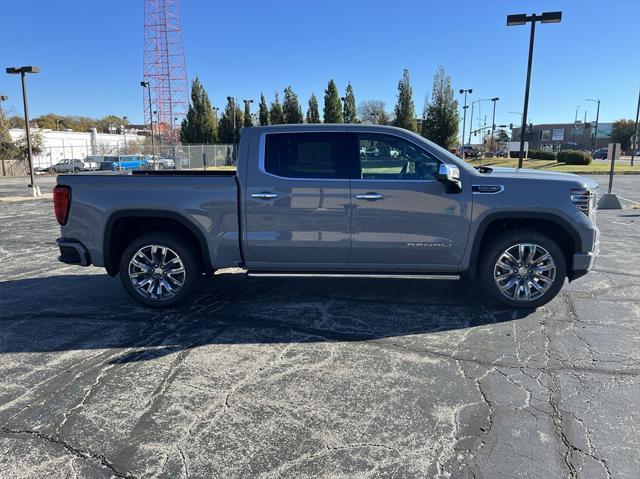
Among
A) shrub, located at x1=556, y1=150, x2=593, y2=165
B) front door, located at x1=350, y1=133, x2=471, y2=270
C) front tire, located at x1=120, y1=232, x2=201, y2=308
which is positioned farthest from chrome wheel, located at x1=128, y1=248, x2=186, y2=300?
shrub, located at x1=556, y1=150, x2=593, y2=165

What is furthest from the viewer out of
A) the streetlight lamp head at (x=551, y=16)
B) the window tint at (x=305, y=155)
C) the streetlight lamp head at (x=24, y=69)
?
the streetlight lamp head at (x=24, y=69)

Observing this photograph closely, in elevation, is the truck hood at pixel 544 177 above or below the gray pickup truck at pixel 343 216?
above

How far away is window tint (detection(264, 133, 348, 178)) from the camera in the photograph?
5012 mm

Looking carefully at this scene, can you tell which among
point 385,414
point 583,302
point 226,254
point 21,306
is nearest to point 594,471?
point 385,414

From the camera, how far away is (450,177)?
15.3ft

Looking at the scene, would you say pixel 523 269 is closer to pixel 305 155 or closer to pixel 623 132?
pixel 305 155

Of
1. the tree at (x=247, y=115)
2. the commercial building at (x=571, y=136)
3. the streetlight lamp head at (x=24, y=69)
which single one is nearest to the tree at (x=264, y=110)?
the tree at (x=247, y=115)

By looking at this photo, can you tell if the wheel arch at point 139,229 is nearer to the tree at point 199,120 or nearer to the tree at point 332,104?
the tree at point 332,104

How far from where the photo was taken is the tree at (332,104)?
44094 millimetres

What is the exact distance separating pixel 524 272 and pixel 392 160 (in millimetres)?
1810

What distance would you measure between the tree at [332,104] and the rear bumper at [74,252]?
40.3 m

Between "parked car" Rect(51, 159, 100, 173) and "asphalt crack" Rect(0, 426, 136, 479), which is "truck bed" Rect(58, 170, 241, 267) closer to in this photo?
"asphalt crack" Rect(0, 426, 136, 479)

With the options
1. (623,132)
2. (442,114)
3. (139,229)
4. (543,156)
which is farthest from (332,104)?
(623,132)

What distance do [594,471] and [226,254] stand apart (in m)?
3.70
